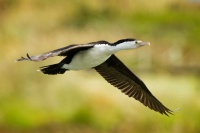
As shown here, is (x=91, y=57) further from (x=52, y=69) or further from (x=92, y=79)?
(x=92, y=79)

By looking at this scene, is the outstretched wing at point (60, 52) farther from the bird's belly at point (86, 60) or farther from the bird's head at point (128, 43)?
the bird's head at point (128, 43)

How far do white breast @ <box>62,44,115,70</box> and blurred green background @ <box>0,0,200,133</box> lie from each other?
16.9 ft

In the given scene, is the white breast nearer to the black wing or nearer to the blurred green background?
the black wing

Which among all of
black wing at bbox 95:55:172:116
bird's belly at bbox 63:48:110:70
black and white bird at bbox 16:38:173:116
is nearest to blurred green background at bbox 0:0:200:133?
black wing at bbox 95:55:172:116

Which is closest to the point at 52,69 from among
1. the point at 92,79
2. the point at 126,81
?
the point at 126,81

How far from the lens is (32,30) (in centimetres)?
1703

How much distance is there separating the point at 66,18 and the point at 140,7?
1503mm

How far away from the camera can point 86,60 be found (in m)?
6.98

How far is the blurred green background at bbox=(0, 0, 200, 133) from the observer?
1262 cm

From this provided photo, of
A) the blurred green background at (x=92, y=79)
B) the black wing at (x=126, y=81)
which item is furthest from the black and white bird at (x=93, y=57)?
the blurred green background at (x=92, y=79)

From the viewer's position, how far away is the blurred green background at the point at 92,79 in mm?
12617

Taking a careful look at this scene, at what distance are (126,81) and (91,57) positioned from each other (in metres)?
1.16

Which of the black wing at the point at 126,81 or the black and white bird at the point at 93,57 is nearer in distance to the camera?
the black and white bird at the point at 93,57

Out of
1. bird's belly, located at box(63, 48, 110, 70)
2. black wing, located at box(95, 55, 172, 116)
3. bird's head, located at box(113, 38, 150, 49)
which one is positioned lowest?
black wing, located at box(95, 55, 172, 116)
